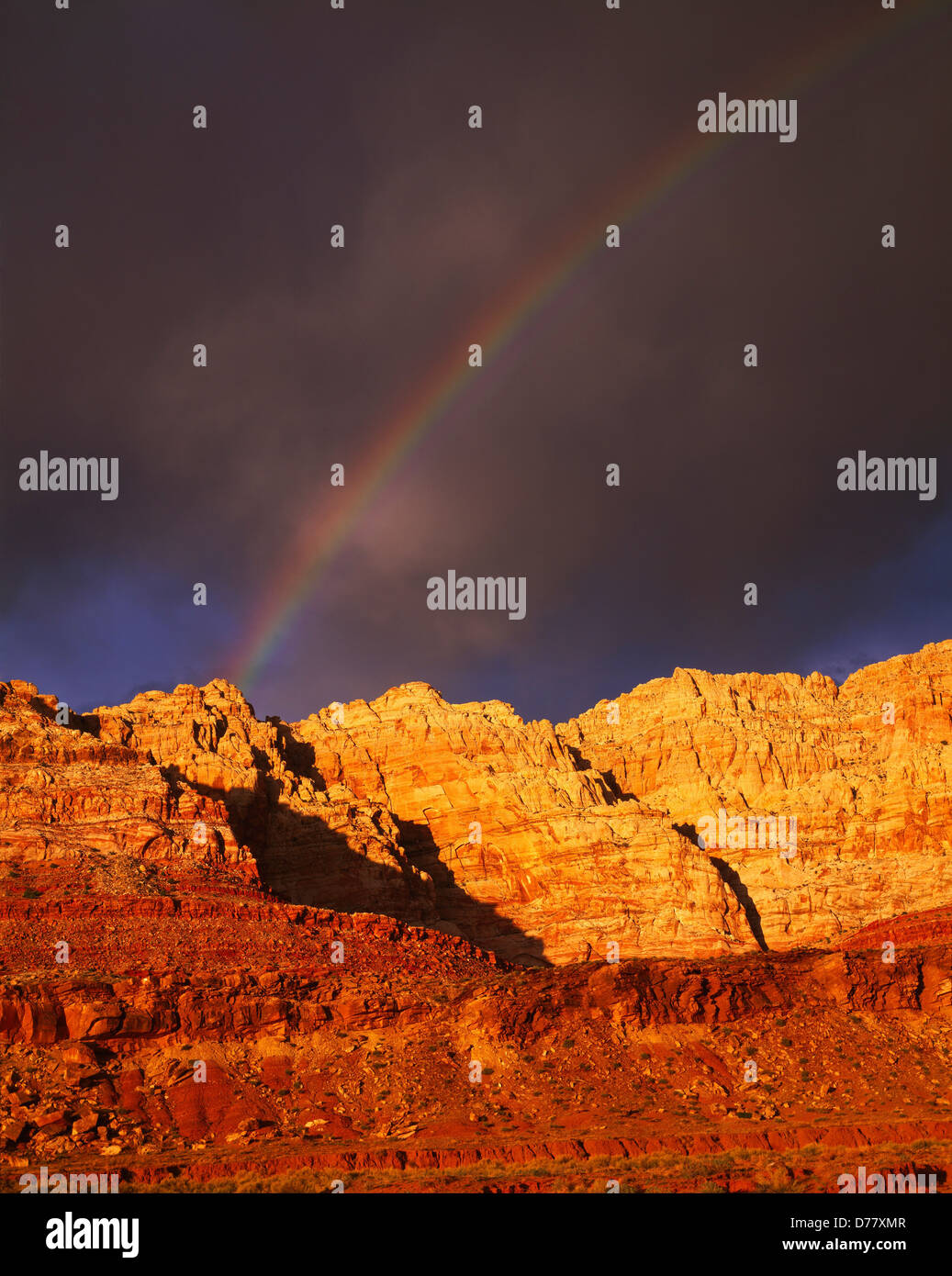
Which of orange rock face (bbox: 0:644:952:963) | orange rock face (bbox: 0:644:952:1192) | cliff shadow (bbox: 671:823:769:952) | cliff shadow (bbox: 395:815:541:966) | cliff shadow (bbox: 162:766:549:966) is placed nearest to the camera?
orange rock face (bbox: 0:644:952:1192)

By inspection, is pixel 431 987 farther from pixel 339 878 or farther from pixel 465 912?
pixel 465 912

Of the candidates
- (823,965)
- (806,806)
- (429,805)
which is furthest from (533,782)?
(823,965)

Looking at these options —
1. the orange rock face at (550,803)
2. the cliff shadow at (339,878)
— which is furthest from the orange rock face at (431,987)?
the orange rock face at (550,803)

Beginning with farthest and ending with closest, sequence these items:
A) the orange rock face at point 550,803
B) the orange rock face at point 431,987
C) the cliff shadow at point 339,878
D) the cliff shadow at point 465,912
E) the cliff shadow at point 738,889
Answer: the cliff shadow at point 738,889, the cliff shadow at point 465,912, the cliff shadow at point 339,878, the orange rock face at point 550,803, the orange rock face at point 431,987

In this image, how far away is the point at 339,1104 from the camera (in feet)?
169

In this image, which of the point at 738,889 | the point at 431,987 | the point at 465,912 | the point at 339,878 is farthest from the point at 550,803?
the point at 431,987

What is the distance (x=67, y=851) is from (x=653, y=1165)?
172ft

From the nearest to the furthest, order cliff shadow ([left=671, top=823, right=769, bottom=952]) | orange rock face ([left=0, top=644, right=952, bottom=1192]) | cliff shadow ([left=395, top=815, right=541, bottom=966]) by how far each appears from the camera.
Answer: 1. orange rock face ([left=0, top=644, right=952, bottom=1192])
2. cliff shadow ([left=395, top=815, right=541, bottom=966])
3. cliff shadow ([left=671, top=823, right=769, bottom=952])

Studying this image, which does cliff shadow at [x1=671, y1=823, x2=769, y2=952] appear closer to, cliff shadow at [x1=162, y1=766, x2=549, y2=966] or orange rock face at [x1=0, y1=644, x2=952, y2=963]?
orange rock face at [x1=0, y1=644, x2=952, y2=963]

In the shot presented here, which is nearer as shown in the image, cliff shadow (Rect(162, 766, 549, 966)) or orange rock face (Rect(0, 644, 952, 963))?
orange rock face (Rect(0, 644, 952, 963))

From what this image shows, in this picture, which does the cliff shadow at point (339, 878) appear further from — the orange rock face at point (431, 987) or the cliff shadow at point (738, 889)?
the cliff shadow at point (738, 889)

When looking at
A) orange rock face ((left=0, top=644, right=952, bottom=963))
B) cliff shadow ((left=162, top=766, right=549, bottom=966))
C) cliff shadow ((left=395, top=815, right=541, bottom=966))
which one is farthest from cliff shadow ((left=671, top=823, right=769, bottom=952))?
cliff shadow ((left=162, top=766, right=549, bottom=966))
